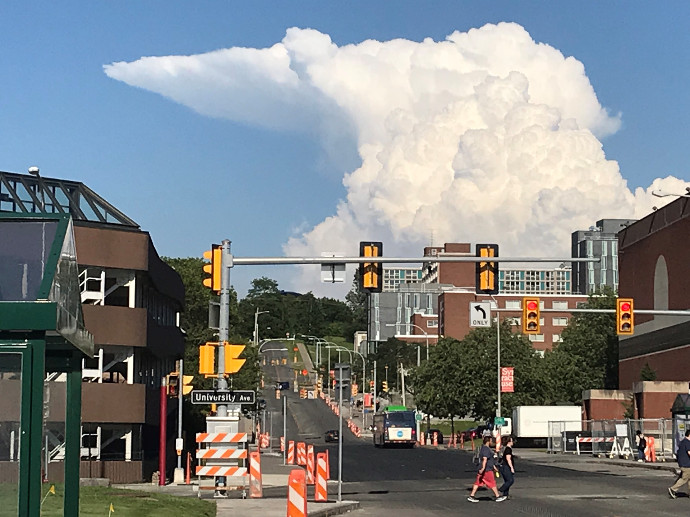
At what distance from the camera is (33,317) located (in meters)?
9.59

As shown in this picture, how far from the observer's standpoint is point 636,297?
261 feet

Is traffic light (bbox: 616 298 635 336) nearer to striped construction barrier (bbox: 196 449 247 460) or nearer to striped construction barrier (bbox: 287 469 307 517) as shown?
striped construction barrier (bbox: 196 449 247 460)

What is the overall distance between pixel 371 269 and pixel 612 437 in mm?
43608

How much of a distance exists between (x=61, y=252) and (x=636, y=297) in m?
72.8

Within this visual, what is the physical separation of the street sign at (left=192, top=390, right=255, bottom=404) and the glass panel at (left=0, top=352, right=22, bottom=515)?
16375 mm

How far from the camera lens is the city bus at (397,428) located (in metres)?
86.1

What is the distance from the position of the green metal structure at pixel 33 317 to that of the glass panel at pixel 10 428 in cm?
1

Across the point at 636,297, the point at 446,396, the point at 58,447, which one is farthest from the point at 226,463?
the point at 446,396

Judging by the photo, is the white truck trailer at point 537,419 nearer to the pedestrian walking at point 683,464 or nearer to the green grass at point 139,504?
the pedestrian walking at point 683,464

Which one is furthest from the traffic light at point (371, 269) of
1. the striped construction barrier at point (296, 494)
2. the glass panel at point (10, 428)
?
the glass panel at point (10, 428)

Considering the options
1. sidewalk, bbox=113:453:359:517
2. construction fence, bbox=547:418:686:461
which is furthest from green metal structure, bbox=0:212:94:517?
construction fence, bbox=547:418:686:461

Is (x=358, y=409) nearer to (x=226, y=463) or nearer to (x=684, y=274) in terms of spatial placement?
(x=684, y=274)

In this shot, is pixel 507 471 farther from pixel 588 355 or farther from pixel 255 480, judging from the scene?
pixel 588 355

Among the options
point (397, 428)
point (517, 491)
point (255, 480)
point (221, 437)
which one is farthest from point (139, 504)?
point (397, 428)
